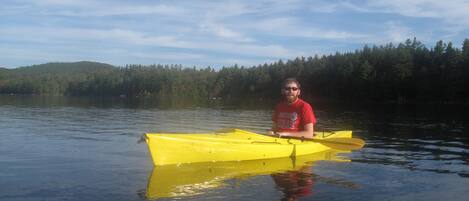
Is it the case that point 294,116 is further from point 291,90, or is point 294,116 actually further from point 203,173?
point 203,173

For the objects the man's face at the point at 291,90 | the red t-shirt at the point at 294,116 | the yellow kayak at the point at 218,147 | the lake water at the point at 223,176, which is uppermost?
the man's face at the point at 291,90

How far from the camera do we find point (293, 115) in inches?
564

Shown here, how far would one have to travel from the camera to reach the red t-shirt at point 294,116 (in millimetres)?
13891

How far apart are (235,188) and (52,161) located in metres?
7.19

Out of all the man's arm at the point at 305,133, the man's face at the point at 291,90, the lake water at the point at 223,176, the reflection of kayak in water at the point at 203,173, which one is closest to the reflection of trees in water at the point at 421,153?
the lake water at the point at 223,176

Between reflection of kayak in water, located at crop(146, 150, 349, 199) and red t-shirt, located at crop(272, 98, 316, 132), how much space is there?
127cm

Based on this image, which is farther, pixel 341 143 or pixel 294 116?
pixel 341 143

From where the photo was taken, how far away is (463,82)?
9581 cm

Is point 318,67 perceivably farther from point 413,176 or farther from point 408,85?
point 413,176

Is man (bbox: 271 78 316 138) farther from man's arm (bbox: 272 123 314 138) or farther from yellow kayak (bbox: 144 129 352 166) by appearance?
yellow kayak (bbox: 144 129 352 166)

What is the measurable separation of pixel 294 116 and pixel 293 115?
53 millimetres

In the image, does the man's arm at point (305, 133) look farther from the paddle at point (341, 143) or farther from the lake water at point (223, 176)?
the lake water at point (223, 176)

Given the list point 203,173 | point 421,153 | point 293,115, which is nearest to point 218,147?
point 203,173

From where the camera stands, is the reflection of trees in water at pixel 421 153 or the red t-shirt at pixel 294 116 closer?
the red t-shirt at pixel 294 116
